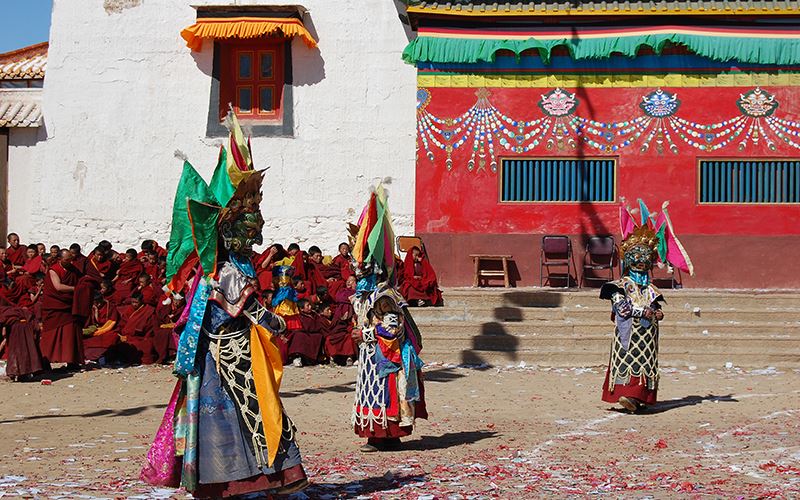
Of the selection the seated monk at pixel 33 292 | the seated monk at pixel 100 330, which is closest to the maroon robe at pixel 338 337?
the seated monk at pixel 100 330

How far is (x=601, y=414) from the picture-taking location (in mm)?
10875

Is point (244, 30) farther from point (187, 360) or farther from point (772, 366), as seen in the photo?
point (187, 360)

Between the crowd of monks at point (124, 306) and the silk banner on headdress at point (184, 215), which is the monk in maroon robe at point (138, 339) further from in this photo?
the silk banner on headdress at point (184, 215)

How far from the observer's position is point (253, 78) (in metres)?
19.7

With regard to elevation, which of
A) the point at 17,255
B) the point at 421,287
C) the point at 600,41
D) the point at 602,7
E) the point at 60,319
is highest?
the point at 602,7

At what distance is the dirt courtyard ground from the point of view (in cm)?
748

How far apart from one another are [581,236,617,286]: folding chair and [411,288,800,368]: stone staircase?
1369mm

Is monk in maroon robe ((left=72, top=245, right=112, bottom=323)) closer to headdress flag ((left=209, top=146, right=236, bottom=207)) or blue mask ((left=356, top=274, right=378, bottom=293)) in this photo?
blue mask ((left=356, top=274, right=378, bottom=293))

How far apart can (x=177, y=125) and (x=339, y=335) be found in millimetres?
6703

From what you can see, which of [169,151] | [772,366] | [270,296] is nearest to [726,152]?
[772,366]

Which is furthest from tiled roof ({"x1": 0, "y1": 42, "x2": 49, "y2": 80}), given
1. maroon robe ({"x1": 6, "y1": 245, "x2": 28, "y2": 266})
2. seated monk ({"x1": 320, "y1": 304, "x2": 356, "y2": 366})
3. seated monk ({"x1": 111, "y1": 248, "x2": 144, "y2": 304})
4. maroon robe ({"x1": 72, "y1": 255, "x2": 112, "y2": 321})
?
seated monk ({"x1": 320, "y1": 304, "x2": 356, "y2": 366})

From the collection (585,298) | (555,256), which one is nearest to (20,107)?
(555,256)

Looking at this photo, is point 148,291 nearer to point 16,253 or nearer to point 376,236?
point 16,253

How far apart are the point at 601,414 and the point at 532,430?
122cm
